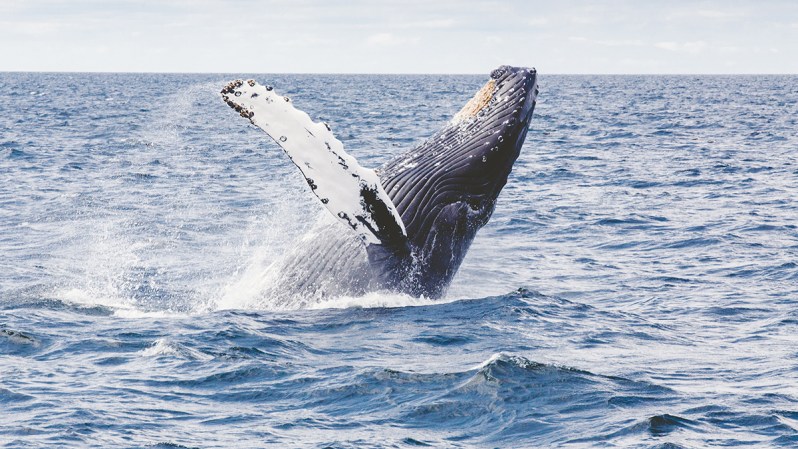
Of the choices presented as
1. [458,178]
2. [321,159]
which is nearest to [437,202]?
[458,178]

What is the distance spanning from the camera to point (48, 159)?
96.9 ft

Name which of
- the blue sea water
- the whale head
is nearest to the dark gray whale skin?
the whale head

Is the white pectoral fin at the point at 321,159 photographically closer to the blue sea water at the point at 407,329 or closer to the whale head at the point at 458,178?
the blue sea water at the point at 407,329

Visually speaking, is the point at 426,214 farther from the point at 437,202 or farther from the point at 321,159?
the point at 321,159

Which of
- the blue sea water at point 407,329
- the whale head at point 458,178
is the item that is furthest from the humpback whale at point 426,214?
the blue sea water at point 407,329

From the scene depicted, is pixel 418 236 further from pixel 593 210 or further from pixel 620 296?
pixel 593 210

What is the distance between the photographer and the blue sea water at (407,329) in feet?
24.8

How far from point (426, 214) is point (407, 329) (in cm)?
108

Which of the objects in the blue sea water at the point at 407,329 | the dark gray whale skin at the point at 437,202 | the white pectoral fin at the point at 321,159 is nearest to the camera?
the blue sea water at the point at 407,329

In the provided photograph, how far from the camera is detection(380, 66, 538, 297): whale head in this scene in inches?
389

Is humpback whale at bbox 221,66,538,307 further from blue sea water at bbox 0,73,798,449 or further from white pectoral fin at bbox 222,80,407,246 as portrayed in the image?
blue sea water at bbox 0,73,798,449

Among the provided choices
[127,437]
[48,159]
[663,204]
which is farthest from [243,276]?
[48,159]

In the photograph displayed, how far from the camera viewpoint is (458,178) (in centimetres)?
997

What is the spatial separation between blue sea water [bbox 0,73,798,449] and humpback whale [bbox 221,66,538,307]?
1.03 ft
